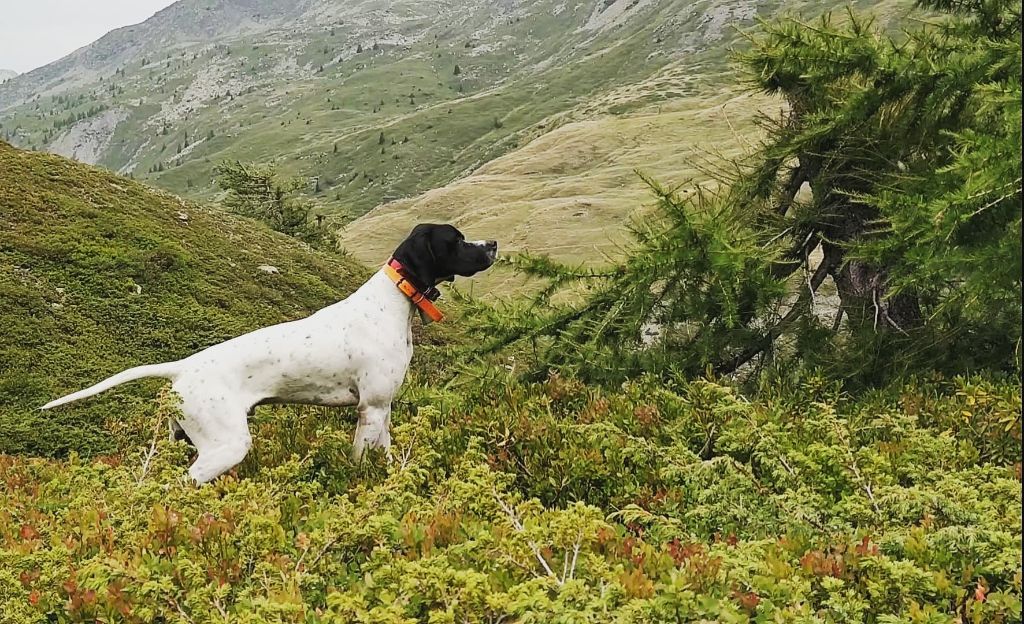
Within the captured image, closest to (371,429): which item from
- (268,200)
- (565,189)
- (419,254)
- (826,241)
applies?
(419,254)

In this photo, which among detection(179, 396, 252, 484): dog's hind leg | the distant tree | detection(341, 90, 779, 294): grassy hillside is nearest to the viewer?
detection(179, 396, 252, 484): dog's hind leg

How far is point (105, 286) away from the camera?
635 inches

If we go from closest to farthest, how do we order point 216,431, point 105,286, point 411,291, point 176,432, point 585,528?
point 585,528 → point 216,431 → point 176,432 → point 411,291 → point 105,286

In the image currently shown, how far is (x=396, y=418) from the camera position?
7.23 m

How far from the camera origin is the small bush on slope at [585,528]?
2.91 metres

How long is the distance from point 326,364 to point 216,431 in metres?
0.94

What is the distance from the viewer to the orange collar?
652 cm

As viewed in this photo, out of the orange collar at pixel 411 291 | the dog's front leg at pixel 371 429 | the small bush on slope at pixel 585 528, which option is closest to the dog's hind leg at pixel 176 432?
the small bush on slope at pixel 585 528

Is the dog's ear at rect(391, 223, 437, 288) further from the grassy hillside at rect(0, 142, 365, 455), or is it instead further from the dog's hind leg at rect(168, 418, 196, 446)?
the grassy hillside at rect(0, 142, 365, 455)

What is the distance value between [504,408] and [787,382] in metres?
2.44

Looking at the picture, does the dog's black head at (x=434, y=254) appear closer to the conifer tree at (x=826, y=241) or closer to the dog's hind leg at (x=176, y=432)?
the conifer tree at (x=826, y=241)

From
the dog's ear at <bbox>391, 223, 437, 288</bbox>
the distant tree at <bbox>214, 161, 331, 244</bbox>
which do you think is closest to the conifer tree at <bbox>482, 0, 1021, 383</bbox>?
the dog's ear at <bbox>391, 223, 437, 288</bbox>

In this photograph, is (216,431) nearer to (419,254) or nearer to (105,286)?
(419,254)

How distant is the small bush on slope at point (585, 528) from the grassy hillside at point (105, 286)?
7062 mm
